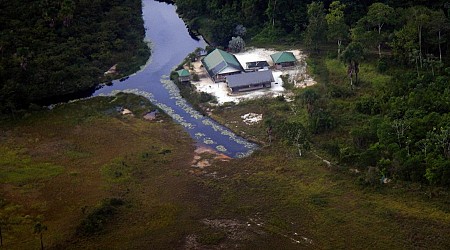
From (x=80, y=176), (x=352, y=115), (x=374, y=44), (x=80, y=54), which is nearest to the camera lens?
(x=80, y=176)

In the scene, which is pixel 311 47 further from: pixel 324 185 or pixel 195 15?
pixel 324 185

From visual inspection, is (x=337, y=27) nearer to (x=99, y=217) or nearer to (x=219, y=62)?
(x=219, y=62)

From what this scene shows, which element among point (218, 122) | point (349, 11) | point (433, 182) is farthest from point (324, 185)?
point (349, 11)

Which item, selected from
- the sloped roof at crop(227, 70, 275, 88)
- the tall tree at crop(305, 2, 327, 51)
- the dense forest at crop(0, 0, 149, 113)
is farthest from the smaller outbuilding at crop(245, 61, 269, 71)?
the dense forest at crop(0, 0, 149, 113)

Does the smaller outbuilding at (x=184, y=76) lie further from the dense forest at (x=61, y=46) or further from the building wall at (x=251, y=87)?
the dense forest at (x=61, y=46)

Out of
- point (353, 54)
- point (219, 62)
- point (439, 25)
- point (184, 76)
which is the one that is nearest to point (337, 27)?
point (353, 54)
